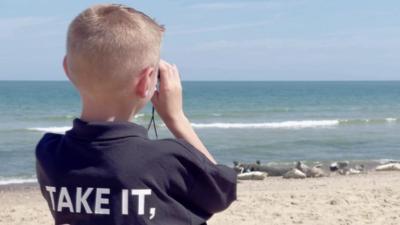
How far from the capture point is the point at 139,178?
5.14ft

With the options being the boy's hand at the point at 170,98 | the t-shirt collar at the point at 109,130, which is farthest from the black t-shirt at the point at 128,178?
the boy's hand at the point at 170,98

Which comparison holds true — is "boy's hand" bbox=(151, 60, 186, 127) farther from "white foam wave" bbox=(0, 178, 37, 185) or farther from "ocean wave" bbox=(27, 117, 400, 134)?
"ocean wave" bbox=(27, 117, 400, 134)

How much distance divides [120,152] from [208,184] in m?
0.22

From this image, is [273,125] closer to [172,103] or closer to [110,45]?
[172,103]

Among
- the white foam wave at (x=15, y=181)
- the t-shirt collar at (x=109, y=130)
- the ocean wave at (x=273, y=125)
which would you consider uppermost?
the t-shirt collar at (x=109, y=130)

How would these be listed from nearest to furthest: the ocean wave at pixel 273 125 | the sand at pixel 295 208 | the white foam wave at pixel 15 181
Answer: the sand at pixel 295 208 < the white foam wave at pixel 15 181 < the ocean wave at pixel 273 125

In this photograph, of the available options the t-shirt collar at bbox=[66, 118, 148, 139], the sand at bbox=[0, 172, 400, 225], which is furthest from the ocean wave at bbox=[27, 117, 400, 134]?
the t-shirt collar at bbox=[66, 118, 148, 139]

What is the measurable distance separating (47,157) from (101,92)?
23 centimetres

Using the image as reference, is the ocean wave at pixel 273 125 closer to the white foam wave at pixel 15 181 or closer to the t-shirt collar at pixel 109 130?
the white foam wave at pixel 15 181

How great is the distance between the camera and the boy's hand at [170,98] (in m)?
1.68

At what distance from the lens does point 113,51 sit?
1504 mm

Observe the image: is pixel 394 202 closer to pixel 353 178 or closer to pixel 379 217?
pixel 379 217

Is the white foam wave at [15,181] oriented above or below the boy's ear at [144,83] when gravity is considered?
below

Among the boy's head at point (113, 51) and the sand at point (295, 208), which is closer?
the boy's head at point (113, 51)
